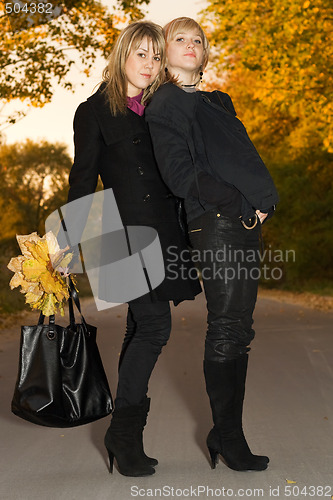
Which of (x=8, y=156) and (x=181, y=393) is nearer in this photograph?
(x=181, y=393)

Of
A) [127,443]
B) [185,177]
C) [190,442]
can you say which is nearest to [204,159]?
[185,177]

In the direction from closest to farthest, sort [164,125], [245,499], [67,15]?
[245,499] → [164,125] → [67,15]

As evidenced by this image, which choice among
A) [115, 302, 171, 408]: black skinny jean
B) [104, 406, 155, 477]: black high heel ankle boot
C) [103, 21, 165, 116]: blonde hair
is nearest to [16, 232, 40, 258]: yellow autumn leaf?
[115, 302, 171, 408]: black skinny jean

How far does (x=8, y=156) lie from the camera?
3766 cm

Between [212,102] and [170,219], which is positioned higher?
[212,102]

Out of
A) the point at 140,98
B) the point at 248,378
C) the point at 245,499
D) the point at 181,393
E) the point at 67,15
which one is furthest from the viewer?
the point at 67,15

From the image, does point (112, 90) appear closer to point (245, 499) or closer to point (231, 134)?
point (231, 134)

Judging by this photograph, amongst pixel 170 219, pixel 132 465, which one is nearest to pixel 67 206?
pixel 170 219

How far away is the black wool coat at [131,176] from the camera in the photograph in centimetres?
433

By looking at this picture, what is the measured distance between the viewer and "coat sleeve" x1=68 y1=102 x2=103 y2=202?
4.31 m

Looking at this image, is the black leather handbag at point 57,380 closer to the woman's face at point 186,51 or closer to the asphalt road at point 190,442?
the asphalt road at point 190,442

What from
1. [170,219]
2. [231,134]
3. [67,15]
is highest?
[67,15]

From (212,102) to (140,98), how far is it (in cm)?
41

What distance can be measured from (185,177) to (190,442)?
5.53 feet
